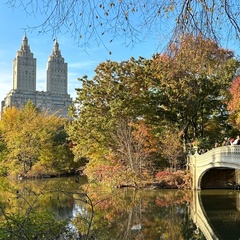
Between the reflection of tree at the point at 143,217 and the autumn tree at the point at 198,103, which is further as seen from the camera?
the autumn tree at the point at 198,103

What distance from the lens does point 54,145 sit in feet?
107

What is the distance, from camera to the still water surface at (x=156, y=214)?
32.1ft

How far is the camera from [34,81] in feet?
292

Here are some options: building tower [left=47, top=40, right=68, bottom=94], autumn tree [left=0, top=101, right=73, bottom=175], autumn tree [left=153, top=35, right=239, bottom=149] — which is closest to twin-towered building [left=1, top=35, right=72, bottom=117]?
building tower [left=47, top=40, right=68, bottom=94]

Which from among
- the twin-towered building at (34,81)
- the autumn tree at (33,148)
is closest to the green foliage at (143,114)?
the autumn tree at (33,148)

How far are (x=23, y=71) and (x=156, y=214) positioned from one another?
7908 cm

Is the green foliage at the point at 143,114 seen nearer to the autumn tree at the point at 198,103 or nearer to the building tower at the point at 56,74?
the autumn tree at the point at 198,103

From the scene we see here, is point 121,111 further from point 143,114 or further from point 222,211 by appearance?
point 222,211

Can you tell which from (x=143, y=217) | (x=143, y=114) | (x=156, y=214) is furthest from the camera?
(x=143, y=114)

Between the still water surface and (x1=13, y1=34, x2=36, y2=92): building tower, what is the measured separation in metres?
72.5

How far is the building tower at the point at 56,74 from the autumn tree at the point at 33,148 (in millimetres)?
57136

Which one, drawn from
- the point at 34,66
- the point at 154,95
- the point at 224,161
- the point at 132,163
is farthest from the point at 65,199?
the point at 34,66

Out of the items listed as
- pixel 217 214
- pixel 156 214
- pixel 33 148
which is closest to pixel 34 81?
pixel 33 148

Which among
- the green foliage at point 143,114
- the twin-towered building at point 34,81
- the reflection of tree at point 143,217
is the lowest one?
the reflection of tree at point 143,217
